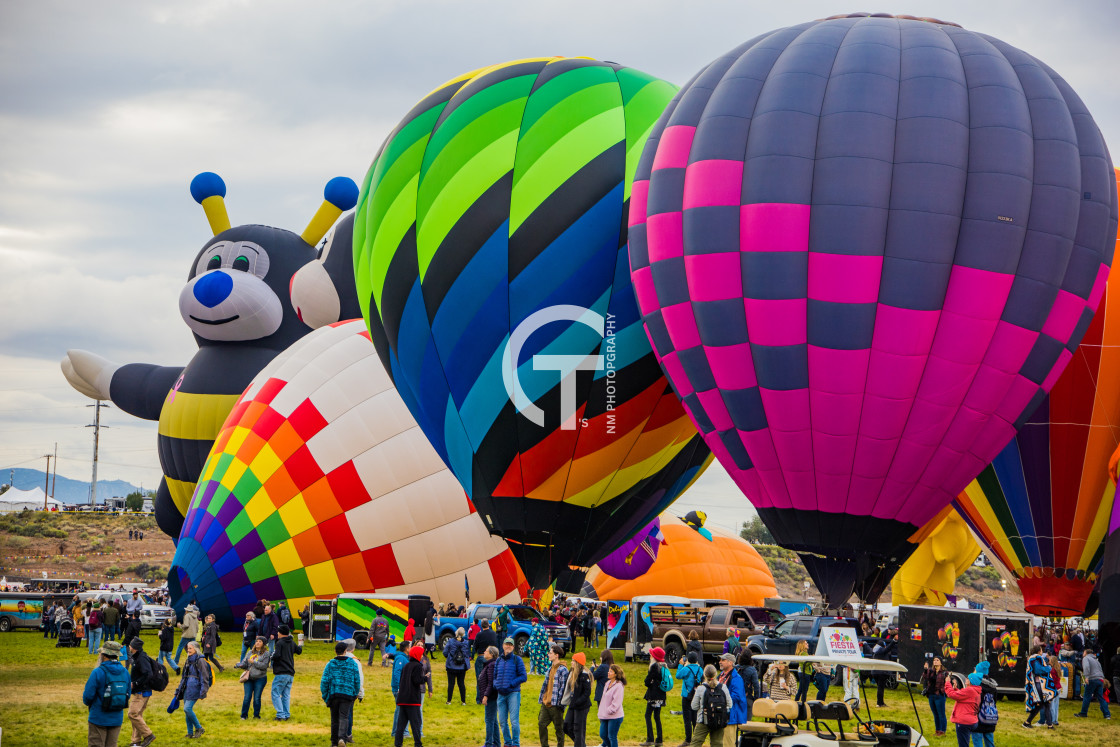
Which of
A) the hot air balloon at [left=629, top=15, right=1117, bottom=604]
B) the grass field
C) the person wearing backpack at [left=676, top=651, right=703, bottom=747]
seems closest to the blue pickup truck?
the grass field

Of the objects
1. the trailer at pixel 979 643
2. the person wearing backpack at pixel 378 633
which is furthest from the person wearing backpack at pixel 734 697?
the person wearing backpack at pixel 378 633

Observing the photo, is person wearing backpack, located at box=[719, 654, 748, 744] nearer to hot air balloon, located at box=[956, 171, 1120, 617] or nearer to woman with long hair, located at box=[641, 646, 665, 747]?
woman with long hair, located at box=[641, 646, 665, 747]

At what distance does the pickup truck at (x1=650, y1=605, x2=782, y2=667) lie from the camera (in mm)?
17828

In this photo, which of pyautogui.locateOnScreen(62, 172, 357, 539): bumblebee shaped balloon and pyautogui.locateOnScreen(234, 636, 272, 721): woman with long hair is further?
pyautogui.locateOnScreen(62, 172, 357, 539): bumblebee shaped balloon

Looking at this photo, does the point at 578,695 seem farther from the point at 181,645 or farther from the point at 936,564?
the point at 936,564

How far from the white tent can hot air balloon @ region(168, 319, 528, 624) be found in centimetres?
4874

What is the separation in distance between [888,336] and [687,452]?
5.03 m

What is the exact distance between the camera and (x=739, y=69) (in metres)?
13.8

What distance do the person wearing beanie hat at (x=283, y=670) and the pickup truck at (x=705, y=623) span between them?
7618mm

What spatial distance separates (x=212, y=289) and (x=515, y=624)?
1160cm

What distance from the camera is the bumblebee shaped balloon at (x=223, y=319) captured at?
956 inches

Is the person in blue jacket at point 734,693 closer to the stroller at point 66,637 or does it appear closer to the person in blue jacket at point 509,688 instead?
the person in blue jacket at point 509,688

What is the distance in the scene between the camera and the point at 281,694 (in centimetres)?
1116

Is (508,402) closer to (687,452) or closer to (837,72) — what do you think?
(687,452)
